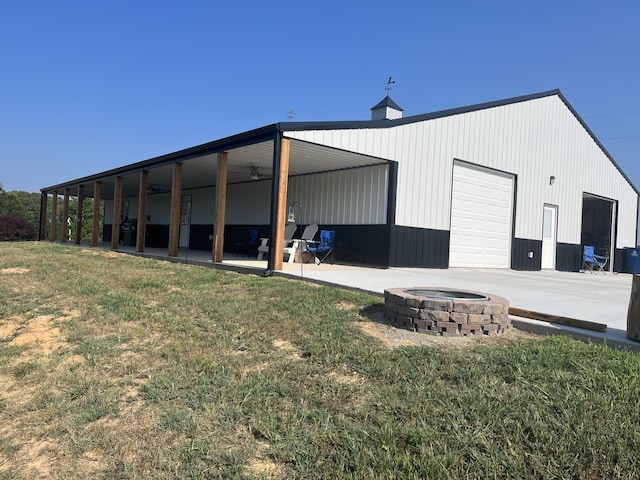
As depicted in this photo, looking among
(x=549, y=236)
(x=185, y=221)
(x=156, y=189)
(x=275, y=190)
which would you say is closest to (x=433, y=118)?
(x=275, y=190)

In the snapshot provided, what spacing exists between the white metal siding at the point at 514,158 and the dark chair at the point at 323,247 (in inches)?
70.3

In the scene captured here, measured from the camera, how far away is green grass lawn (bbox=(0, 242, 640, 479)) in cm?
205

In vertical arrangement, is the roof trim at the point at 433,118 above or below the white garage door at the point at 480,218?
above

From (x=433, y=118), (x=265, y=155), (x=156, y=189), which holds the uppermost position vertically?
(x=433, y=118)

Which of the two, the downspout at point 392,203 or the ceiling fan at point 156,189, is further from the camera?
the ceiling fan at point 156,189

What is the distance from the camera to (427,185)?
397 inches

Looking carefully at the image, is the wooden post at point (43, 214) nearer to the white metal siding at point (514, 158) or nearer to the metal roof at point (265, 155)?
the metal roof at point (265, 155)

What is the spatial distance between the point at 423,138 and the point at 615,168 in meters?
9.85

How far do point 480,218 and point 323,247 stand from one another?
426cm

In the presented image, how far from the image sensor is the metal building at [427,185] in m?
9.09

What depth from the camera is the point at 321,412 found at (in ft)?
8.18

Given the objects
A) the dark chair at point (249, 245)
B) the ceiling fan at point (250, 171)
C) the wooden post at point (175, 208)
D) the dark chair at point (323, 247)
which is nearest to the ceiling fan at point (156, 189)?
the dark chair at point (249, 245)

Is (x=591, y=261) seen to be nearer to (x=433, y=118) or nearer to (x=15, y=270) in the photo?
(x=433, y=118)

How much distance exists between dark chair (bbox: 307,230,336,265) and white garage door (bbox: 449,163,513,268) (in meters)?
2.92
